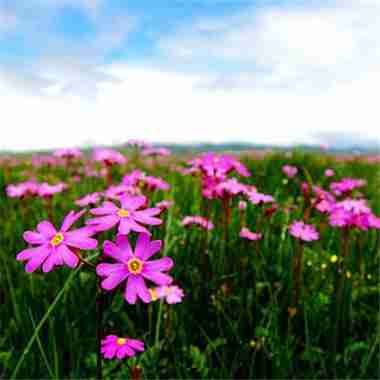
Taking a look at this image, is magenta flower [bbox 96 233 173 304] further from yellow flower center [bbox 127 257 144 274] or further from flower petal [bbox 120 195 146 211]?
flower petal [bbox 120 195 146 211]

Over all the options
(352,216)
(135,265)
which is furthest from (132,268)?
(352,216)

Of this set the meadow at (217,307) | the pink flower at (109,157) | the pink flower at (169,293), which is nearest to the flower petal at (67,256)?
the meadow at (217,307)

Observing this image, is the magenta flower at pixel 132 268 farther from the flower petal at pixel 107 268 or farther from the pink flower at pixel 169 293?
the pink flower at pixel 169 293

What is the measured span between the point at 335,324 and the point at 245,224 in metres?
0.99

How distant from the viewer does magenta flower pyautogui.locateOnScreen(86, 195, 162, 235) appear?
0.97 metres

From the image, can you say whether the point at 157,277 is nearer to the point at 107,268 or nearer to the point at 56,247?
the point at 107,268

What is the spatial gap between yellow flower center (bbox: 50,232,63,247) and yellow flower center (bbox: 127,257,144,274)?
16 cm

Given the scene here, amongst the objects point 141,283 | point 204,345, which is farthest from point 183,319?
point 141,283

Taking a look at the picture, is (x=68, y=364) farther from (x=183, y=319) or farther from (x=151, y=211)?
(x=151, y=211)

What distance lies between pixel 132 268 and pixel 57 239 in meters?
0.19

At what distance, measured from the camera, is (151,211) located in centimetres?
110

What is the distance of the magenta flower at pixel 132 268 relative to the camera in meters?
0.93

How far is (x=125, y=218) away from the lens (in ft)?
3.35

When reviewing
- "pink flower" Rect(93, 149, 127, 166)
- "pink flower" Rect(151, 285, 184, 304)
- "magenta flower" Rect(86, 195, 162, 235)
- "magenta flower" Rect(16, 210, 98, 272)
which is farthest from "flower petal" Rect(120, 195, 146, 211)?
"pink flower" Rect(93, 149, 127, 166)
